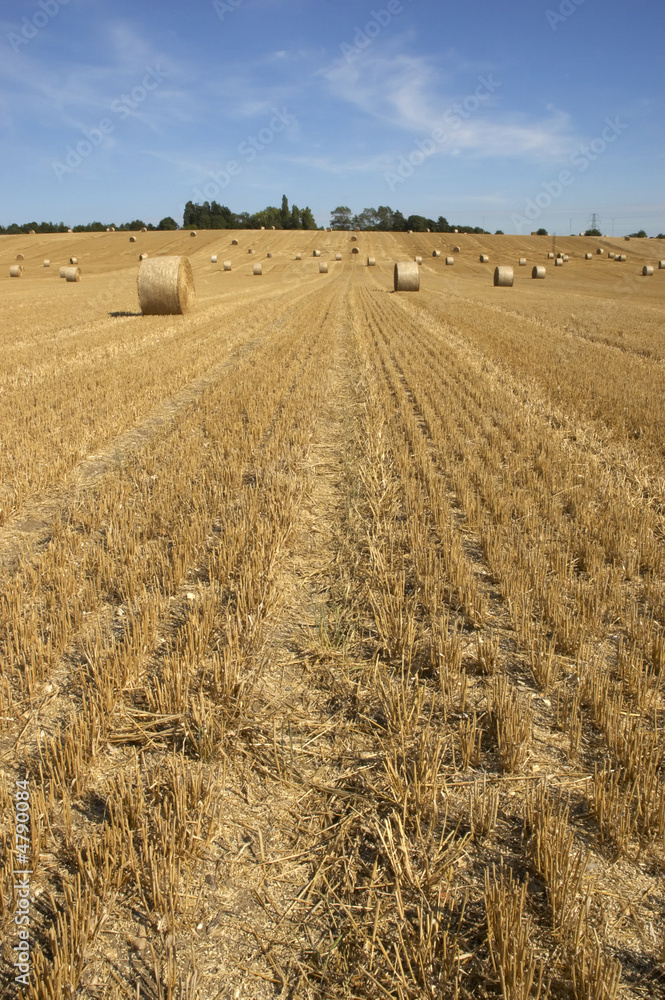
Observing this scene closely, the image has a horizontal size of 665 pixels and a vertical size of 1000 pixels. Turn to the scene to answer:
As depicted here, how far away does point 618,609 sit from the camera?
4051 millimetres

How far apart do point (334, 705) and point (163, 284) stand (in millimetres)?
18410

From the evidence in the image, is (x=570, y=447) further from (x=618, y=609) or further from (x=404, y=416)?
(x=618, y=609)

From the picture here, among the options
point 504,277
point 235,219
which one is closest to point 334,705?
point 504,277

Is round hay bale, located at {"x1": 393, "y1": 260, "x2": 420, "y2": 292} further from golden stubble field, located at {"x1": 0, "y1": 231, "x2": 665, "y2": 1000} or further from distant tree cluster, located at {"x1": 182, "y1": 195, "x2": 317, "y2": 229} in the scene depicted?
distant tree cluster, located at {"x1": 182, "y1": 195, "x2": 317, "y2": 229}

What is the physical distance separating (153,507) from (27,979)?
3.98m

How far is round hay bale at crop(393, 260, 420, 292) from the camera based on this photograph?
108 ft

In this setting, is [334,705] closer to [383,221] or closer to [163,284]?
[163,284]

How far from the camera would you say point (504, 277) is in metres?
38.7

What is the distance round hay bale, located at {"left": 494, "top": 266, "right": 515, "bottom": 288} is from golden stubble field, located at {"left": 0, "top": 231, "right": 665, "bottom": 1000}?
33.2m

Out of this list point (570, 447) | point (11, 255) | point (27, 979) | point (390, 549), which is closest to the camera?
point (27, 979)

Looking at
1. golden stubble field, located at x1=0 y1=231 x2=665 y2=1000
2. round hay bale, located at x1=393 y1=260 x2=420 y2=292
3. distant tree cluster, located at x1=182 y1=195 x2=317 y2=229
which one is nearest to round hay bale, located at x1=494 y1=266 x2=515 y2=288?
round hay bale, located at x1=393 y1=260 x2=420 y2=292

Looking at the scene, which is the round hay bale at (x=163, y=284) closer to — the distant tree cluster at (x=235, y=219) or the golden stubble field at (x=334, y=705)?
the golden stubble field at (x=334, y=705)

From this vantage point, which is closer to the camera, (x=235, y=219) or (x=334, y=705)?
(x=334, y=705)

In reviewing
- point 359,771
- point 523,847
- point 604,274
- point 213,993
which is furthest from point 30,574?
point 604,274
